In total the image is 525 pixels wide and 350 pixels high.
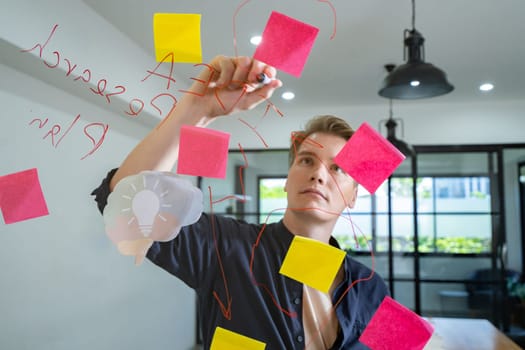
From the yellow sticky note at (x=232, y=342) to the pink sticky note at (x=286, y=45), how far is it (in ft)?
1.38

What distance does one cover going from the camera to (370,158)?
0.61 metres

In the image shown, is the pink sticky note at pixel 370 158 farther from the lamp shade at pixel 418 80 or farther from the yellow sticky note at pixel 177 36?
the lamp shade at pixel 418 80

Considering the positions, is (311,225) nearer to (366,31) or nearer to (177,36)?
(177,36)

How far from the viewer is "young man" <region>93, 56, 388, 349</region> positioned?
71 centimetres

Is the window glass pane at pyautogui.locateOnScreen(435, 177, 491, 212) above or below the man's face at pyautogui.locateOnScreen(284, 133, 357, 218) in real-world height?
above

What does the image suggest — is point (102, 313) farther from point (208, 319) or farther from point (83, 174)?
point (208, 319)

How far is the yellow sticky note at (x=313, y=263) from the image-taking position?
593mm

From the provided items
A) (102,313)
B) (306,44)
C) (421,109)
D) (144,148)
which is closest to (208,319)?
(144,148)

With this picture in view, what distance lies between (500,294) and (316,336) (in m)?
4.19

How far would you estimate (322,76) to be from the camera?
10.8 feet

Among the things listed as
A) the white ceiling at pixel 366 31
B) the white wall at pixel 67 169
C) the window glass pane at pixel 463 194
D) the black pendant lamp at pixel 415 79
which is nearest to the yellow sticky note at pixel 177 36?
the white wall at pixel 67 169

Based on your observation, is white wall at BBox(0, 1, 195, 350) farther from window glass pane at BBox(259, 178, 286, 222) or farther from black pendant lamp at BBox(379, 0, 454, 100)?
window glass pane at BBox(259, 178, 286, 222)

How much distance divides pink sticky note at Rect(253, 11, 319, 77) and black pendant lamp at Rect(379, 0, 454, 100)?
1.36 m

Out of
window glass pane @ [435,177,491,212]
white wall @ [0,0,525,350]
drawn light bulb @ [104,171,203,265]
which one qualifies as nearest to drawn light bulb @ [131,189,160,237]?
drawn light bulb @ [104,171,203,265]
